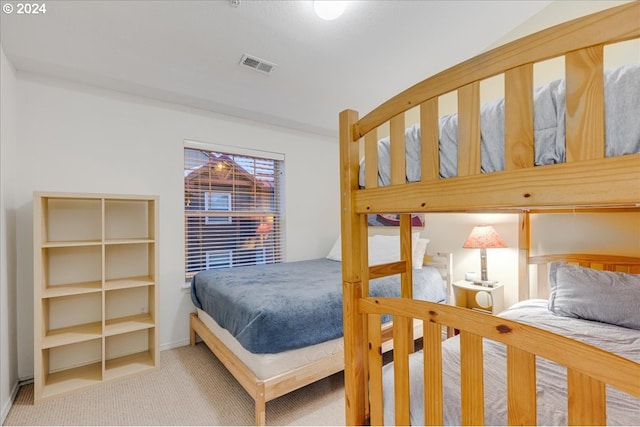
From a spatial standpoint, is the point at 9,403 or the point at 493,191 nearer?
the point at 493,191

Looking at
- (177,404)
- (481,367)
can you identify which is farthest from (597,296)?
(177,404)

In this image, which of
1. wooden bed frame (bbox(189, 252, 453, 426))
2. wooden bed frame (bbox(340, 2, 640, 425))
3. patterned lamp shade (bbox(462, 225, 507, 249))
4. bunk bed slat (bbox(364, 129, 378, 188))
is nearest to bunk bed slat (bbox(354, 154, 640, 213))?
wooden bed frame (bbox(340, 2, 640, 425))

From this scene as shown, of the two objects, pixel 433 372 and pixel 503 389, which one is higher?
pixel 433 372

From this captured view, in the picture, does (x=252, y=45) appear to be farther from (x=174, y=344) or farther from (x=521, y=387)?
(x=174, y=344)

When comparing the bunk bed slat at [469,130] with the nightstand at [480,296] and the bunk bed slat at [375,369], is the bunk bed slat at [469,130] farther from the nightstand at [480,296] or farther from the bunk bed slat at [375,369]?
the nightstand at [480,296]

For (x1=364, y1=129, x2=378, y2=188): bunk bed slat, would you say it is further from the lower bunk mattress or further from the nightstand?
the nightstand

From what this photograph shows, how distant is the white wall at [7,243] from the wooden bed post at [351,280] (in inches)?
84.1

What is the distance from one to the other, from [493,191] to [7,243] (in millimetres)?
2778

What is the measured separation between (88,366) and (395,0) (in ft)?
12.0

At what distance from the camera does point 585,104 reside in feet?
1.84

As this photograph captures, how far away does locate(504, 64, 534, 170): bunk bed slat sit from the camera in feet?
2.07

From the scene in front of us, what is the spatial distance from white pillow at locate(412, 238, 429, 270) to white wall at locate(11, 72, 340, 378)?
144 cm

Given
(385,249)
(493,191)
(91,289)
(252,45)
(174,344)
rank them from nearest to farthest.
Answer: (493,191)
(91,289)
(252,45)
(174,344)
(385,249)

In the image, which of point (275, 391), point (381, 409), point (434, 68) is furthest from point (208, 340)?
point (434, 68)
